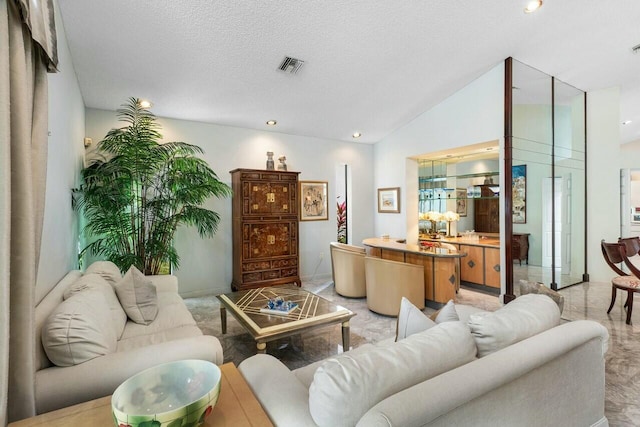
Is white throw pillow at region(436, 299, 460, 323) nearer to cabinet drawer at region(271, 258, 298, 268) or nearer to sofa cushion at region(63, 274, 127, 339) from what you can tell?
sofa cushion at region(63, 274, 127, 339)

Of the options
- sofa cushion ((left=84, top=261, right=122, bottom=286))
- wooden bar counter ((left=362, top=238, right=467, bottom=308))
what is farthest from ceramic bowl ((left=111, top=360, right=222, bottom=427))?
wooden bar counter ((left=362, top=238, right=467, bottom=308))

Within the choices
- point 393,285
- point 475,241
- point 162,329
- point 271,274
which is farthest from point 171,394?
point 475,241

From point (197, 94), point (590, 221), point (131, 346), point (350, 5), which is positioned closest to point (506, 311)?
point (131, 346)

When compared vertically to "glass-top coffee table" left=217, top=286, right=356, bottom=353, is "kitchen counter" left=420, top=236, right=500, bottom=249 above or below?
above

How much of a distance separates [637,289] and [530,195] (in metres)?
1.63

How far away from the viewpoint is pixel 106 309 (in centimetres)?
189

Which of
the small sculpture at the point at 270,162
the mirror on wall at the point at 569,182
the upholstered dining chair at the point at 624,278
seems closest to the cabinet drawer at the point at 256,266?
the small sculpture at the point at 270,162

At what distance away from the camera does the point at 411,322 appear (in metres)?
1.62

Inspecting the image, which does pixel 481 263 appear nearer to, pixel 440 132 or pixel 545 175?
pixel 545 175

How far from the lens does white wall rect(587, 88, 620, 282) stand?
4.72 m

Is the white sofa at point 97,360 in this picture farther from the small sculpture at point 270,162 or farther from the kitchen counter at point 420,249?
the small sculpture at point 270,162

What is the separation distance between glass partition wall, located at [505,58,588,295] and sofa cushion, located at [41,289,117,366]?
424 cm

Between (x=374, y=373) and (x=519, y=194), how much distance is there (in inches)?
160

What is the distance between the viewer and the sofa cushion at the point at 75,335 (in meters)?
1.38
